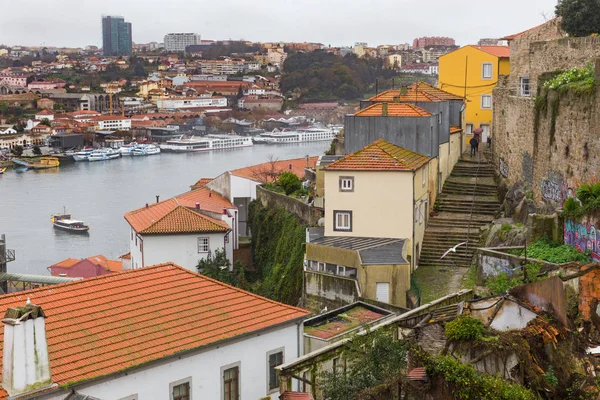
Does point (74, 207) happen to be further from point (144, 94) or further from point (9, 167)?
point (144, 94)

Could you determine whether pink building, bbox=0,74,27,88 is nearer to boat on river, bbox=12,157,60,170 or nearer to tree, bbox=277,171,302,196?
boat on river, bbox=12,157,60,170

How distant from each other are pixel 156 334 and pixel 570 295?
11.7ft

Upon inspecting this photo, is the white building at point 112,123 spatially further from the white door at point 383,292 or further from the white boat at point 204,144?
the white door at point 383,292

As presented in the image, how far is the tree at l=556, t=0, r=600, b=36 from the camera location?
14.1 meters

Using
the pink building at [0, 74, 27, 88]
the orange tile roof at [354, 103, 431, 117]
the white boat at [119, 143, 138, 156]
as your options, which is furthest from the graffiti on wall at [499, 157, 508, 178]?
the pink building at [0, 74, 27, 88]

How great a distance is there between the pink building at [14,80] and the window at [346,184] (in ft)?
380

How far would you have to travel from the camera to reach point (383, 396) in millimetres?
5961

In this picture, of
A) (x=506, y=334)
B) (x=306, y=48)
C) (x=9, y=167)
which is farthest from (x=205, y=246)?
(x=306, y=48)

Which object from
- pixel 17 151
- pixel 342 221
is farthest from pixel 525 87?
pixel 17 151

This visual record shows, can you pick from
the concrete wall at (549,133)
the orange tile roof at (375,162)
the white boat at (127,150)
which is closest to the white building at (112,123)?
the white boat at (127,150)

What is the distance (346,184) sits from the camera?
13.5 m

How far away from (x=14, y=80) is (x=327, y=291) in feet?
407

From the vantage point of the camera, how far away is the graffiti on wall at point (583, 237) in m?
8.41

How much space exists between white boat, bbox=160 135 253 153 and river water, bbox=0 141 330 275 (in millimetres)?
1837
